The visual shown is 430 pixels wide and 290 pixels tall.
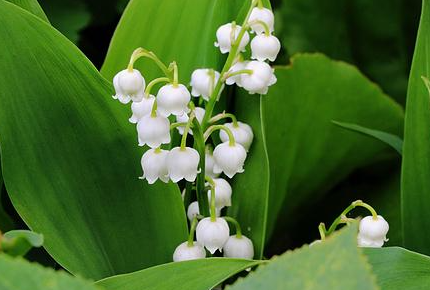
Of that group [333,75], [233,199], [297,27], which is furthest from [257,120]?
[297,27]

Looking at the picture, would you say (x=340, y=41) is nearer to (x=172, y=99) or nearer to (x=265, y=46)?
(x=265, y=46)

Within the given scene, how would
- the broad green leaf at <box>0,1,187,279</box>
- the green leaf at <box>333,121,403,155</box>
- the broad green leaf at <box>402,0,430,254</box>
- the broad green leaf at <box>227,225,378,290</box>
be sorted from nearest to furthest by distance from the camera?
the broad green leaf at <box>227,225,378,290</box>, the broad green leaf at <box>0,1,187,279</box>, the broad green leaf at <box>402,0,430,254</box>, the green leaf at <box>333,121,403,155</box>

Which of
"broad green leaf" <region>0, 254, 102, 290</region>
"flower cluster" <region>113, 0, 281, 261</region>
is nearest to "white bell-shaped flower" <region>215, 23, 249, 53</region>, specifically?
"flower cluster" <region>113, 0, 281, 261</region>

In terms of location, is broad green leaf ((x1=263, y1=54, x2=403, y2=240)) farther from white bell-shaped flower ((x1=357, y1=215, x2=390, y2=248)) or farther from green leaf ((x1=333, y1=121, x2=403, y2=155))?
white bell-shaped flower ((x1=357, y1=215, x2=390, y2=248))

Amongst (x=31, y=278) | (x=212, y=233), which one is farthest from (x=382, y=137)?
(x=31, y=278)

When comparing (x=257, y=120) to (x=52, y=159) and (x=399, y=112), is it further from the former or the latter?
(x=399, y=112)

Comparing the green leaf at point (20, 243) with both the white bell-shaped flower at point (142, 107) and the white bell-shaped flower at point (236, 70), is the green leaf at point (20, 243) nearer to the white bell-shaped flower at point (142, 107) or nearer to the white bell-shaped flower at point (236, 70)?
the white bell-shaped flower at point (142, 107)
